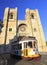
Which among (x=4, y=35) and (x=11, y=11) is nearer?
(x=4, y=35)

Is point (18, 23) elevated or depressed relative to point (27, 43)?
elevated

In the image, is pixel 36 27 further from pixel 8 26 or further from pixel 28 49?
pixel 28 49

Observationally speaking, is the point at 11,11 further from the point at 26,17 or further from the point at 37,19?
the point at 37,19

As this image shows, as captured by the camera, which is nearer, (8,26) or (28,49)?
(28,49)

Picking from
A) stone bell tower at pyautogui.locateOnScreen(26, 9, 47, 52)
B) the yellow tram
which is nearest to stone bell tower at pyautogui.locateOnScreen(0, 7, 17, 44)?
stone bell tower at pyautogui.locateOnScreen(26, 9, 47, 52)

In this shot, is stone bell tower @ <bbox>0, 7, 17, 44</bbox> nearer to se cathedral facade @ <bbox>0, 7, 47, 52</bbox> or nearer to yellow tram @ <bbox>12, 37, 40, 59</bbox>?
se cathedral facade @ <bbox>0, 7, 47, 52</bbox>

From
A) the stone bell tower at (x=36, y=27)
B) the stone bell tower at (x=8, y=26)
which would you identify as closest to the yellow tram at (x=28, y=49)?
the stone bell tower at (x=36, y=27)

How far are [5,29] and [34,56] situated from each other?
2290 centimetres

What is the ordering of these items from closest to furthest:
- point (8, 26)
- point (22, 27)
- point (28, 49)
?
point (28, 49) → point (8, 26) → point (22, 27)

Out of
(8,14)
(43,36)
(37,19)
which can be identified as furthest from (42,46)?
(8,14)

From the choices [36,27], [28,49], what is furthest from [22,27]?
[28,49]

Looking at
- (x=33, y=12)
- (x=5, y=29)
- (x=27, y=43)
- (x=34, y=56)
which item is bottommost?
(x=34, y=56)

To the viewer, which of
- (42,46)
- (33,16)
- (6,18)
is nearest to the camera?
(42,46)

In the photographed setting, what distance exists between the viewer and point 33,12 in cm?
4181
